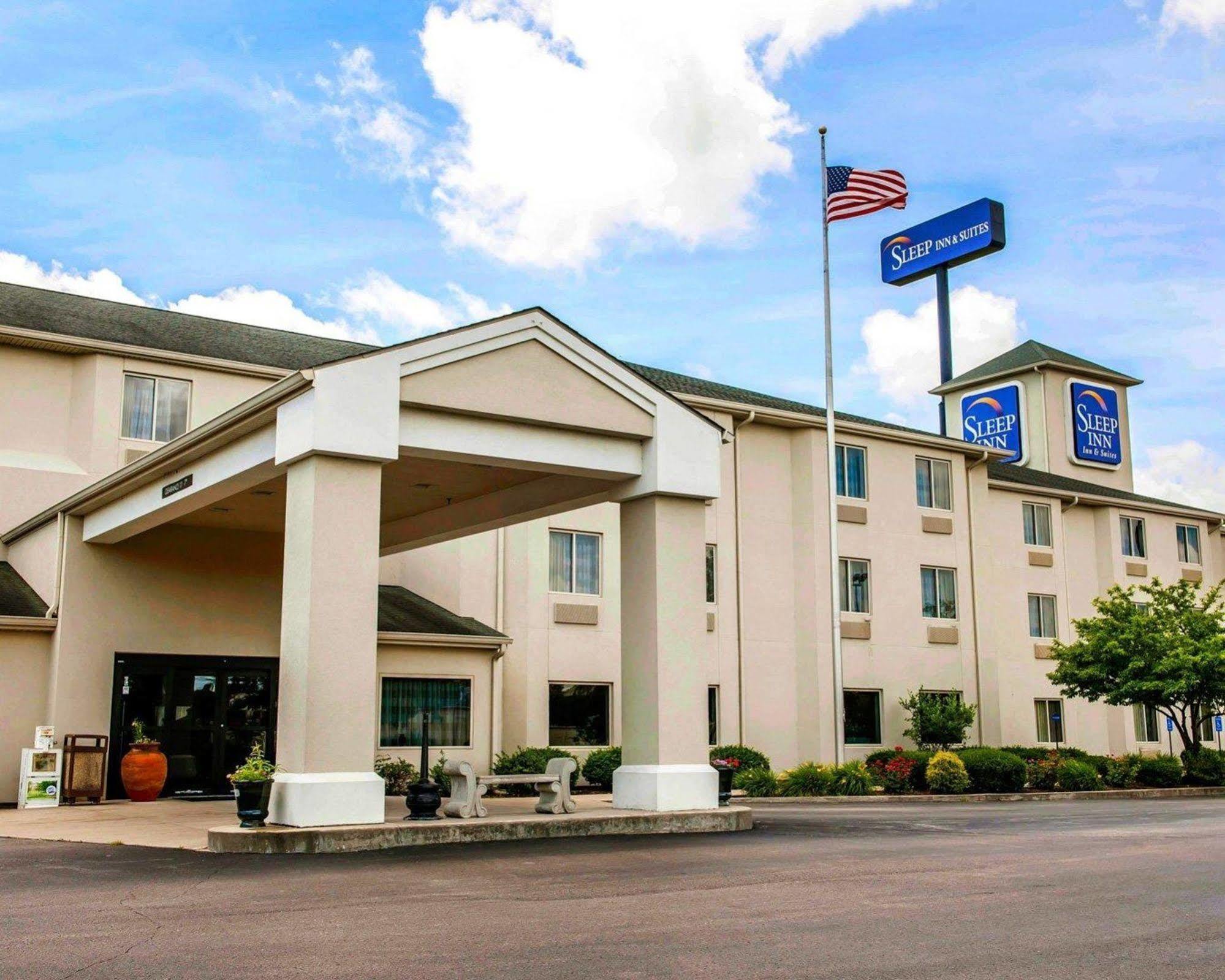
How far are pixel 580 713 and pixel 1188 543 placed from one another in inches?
956

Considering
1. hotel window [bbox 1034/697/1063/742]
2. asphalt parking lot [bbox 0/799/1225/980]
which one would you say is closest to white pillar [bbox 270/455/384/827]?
asphalt parking lot [bbox 0/799/1225/980]

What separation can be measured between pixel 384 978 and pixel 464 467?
34.7 feet

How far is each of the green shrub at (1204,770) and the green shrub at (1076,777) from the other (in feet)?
12.8

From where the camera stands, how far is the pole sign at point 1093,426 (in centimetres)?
4503

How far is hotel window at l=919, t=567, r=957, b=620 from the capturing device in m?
33.6

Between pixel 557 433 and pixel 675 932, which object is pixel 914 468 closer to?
pixel 557 433

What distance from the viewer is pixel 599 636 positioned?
1112 inches

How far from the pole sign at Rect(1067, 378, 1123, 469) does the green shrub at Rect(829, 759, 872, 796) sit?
2216 centimetres

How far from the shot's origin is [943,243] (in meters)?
49.7

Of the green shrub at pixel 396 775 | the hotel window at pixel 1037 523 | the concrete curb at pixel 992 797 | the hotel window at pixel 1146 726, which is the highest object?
the hotel window at pixel 1037 523

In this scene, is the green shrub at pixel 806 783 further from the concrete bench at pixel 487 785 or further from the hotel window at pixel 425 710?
the concrete bench at pixel 487 785

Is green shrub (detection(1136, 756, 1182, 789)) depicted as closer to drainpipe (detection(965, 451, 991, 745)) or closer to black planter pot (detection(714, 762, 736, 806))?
drainpipe (detection(965, 451, 991, 745))

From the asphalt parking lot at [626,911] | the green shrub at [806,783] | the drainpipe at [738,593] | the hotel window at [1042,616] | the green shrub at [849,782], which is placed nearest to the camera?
the asphalt parking lot at [626,911]

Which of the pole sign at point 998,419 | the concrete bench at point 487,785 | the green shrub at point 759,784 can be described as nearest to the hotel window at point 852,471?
the green shrub at point 759,784
